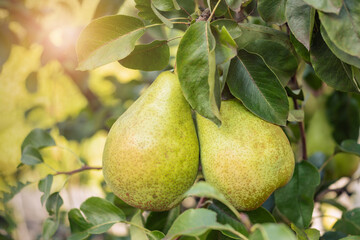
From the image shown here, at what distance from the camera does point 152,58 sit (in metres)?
0.65

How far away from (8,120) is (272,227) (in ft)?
7.35

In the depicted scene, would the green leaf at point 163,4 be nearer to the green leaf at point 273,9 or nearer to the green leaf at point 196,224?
the green leaf at point 273,9

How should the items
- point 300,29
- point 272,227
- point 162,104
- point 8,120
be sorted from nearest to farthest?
point 272,227
point 300,29
point 162,104
point 8,120

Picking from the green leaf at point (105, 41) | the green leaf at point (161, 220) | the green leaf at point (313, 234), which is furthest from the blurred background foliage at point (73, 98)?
the green leaf at point (313, 234)

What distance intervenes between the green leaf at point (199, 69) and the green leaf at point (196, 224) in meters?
0.12

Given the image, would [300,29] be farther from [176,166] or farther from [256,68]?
[176,166]

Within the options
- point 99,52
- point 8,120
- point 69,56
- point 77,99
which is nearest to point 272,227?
point 99,52

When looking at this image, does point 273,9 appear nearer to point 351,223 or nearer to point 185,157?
point 185,157

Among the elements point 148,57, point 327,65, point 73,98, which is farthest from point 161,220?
point 73,98

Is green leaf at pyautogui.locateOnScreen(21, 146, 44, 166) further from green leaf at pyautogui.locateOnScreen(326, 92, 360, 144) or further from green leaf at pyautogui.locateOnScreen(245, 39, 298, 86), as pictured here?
green leaf at pyautogui.locateOnScreen(326, 92, 360, 144)

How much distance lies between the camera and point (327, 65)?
555mm

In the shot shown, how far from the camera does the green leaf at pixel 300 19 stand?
1.65ft

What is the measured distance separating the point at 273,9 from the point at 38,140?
0.66m

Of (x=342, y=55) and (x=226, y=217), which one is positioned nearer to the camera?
(x=342, y=55)
